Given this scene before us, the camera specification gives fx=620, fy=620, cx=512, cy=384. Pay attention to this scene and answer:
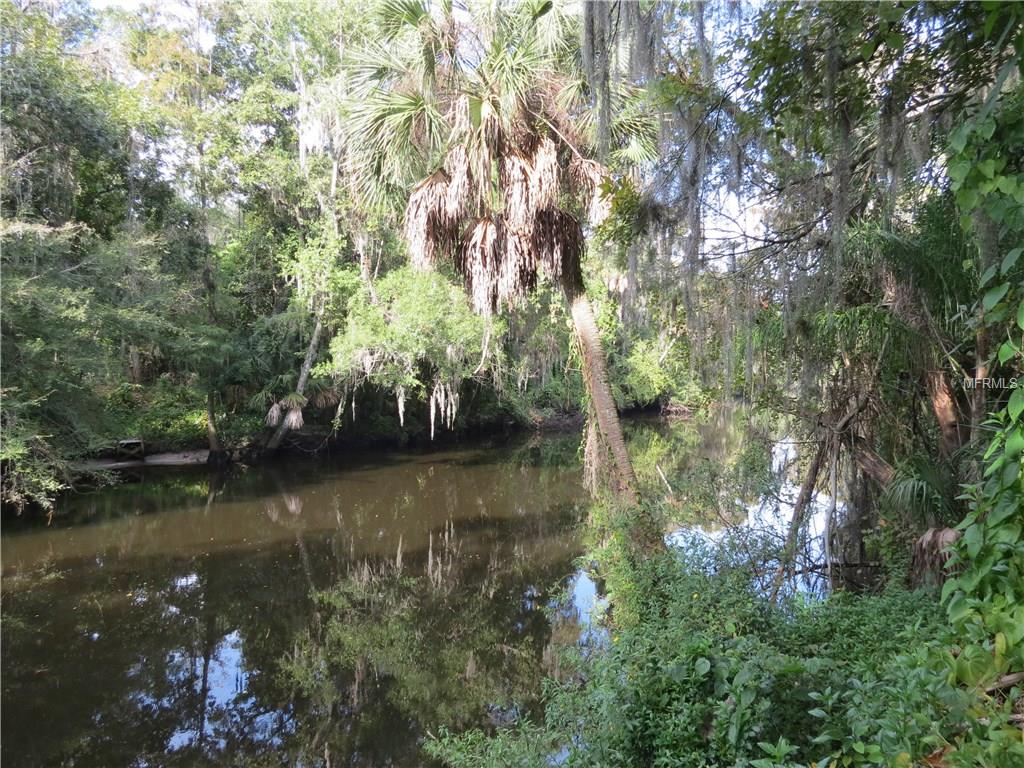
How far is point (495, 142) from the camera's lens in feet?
21.0

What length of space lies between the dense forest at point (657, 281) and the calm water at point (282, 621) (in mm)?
1151

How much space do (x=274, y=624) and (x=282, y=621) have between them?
97 mm

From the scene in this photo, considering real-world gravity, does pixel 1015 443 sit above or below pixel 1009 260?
below

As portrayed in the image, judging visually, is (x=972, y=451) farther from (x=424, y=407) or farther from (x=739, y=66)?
(x=424, y=407)

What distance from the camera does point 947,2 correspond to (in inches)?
90.7

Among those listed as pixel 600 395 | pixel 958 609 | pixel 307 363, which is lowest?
pixel 307 363

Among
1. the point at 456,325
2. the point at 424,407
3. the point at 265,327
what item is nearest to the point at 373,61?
the point at 456,325

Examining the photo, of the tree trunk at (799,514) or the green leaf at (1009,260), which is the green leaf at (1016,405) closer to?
the green leaf at (1009,260)

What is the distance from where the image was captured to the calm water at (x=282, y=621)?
520 centimetres

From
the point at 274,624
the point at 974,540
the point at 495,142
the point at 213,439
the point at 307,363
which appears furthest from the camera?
the point at 213,439

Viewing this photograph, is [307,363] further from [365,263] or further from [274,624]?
[274,624]

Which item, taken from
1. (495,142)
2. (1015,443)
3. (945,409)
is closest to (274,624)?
(495,142)

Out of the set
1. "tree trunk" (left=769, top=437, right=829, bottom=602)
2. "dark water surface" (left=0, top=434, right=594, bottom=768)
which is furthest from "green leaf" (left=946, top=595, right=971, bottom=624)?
"dark water surface" (left=0, top=434, right=594, bottom=768)

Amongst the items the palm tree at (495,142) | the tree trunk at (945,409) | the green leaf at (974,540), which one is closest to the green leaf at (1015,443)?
the green leaf at (974,540)
